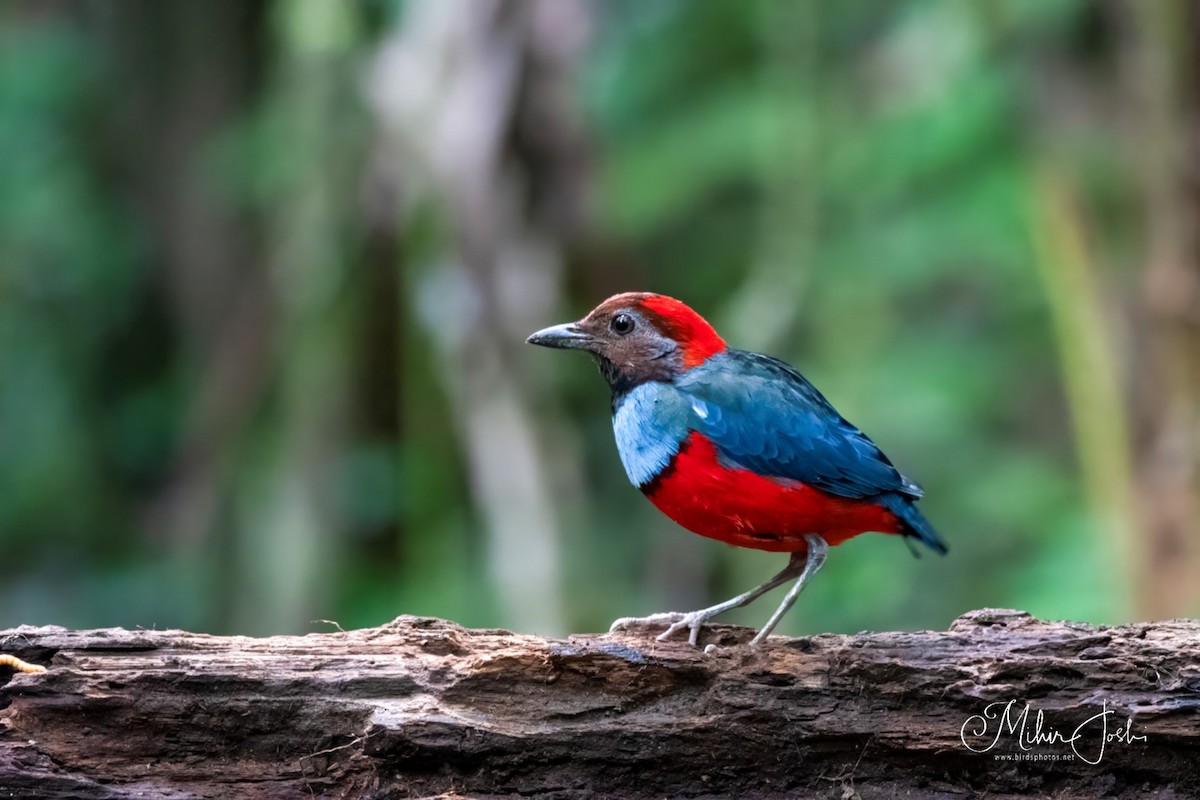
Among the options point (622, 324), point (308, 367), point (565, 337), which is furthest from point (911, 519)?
point (308, 367)

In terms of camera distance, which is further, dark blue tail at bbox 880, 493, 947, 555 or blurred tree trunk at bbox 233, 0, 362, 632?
blurred tree trunk at bbox 233, 0, 362, 632

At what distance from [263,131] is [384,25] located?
4.31ft

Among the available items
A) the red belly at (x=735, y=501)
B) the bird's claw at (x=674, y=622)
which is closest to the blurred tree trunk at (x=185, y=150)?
the bird's claw at (x=674, y=622)

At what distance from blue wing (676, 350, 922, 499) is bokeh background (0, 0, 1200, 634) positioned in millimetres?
2805

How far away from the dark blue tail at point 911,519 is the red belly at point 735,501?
0.37 feet

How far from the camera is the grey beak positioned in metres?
4.30

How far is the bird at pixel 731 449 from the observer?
157 inches

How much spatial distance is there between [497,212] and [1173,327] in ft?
11.5

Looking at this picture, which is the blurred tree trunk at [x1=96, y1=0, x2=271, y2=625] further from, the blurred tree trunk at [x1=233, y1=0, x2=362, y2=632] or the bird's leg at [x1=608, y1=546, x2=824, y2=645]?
the bird's leg at [x1=608, y1=546, x2=824, y2=645]

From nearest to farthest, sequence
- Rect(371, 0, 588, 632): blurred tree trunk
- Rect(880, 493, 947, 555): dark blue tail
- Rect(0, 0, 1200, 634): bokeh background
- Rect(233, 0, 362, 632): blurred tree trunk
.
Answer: Rect(880, 493, 947, 555): dark blue tail < Rect(371, 0, 588, 632): blurred tree trunk < Rect(0, 0, 1200, 634): bokeh background < Rect(233, 0, 362, 632): blurred tree trunk

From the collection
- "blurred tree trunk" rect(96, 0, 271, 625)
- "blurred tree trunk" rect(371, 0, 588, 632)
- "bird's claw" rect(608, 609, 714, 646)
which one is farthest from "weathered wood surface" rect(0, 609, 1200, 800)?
"blurred tree trunk" rect(96, 0, 271, 625)

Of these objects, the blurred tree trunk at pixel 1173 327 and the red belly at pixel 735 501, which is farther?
the blurred tree trunk at pixel 1173 327

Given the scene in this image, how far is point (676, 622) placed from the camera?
4.15 meters

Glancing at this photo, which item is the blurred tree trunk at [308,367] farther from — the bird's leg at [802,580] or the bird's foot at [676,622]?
the bird's leg at [802,580]
